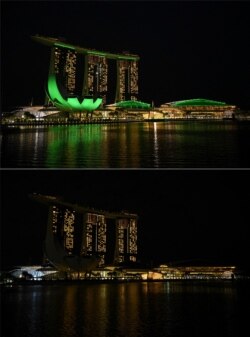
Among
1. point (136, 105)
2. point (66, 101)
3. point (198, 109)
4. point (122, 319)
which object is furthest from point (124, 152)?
point (198, 109)

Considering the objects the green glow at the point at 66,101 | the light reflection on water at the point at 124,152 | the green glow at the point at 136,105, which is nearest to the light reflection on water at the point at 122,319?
the light reflection on water at the point at 124,152

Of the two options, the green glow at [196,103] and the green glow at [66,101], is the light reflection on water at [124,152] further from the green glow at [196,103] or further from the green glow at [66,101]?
the green glow at [196,103]

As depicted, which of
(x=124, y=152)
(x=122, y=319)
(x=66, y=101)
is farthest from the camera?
(x=66, y=101)

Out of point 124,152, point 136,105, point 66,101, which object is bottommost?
point 124,152

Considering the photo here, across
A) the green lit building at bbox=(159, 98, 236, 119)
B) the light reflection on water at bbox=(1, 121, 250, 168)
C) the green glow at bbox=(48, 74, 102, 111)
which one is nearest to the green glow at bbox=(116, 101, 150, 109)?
the green glow at bbox=(48, 74, 102, 111)

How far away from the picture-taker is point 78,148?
5.58 m

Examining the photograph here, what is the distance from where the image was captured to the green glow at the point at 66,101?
1020cm

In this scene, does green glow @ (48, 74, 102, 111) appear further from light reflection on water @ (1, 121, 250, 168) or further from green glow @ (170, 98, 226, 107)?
light reflection on water @ (1, 121, 250, 168)

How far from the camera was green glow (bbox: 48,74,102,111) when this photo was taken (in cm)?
1020

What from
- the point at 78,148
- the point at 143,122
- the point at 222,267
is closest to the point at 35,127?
the point at 143,122

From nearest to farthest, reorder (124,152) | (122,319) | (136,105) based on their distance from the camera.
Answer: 1. (122,319)
2. (124,152)
3. (136,105)

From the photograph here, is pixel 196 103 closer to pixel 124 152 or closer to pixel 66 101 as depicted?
pixel 66 101

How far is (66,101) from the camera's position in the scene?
11172 millimetres

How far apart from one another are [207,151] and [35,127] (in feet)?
15.5
